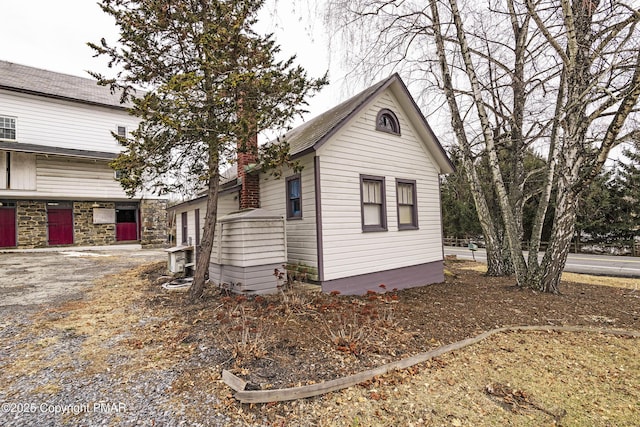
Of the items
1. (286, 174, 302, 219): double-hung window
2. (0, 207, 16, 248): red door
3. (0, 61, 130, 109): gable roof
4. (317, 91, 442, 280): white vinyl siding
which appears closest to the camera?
(317, 91, 442, 280): white vinyl siding

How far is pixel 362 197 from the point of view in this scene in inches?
330

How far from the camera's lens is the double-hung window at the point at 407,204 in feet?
31.2

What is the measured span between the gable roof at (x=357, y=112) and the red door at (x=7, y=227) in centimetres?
1689

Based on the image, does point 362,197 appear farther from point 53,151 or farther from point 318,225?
point 53,151

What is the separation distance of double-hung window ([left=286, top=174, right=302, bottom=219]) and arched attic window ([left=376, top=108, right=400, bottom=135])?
2.86 metres

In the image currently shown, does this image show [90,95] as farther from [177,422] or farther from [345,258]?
[177,422]

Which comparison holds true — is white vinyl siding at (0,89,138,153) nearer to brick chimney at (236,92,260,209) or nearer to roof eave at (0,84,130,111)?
roof eave at (0,84,130,111)

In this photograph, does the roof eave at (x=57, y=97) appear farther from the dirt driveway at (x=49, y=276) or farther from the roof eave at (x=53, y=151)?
the dirt driveway at (x=49, y=276)

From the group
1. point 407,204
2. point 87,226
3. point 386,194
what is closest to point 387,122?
point 386,194

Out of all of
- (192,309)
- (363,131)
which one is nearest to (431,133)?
(363,131)

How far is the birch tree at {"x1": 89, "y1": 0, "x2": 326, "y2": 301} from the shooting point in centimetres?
572

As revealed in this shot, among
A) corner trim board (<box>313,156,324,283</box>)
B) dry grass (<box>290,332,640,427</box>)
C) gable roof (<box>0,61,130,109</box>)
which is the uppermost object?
gable roof (<box>0,61,130,109</box>)

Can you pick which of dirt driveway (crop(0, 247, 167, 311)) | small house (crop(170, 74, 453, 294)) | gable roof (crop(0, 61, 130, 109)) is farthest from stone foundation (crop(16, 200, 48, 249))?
small house (crop(170, 74, 453, 294))

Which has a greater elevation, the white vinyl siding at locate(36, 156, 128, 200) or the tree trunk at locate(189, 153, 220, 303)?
the white vinyl siding at locate(36, 156, 128, 200)
